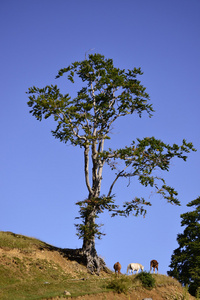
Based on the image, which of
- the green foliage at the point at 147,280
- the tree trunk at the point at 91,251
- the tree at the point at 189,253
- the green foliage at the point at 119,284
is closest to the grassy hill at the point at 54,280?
the green foliage at the point at 119,284

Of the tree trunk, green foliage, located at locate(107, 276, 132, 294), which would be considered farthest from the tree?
green foliage, located at locate(107, 276, 132, 294)

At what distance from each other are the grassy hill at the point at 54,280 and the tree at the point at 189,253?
8920 millimetres

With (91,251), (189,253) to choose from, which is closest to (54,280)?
(91,251)

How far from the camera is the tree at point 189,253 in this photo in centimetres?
3492

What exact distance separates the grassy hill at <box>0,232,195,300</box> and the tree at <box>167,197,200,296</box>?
29.3ft

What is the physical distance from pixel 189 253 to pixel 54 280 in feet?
55.8


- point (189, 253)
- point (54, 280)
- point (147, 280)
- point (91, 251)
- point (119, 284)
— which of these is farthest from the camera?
point (189, 253)

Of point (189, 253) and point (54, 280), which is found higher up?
point (189, 253)

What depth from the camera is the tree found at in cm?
3492

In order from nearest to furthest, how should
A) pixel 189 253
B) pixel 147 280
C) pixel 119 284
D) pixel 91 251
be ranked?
1. pixel 119 284
2. pixel 147 280
3. pixel 91 251
4. pixel 189 253

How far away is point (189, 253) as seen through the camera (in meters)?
36.8

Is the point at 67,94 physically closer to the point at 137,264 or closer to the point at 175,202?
the point at 175,202

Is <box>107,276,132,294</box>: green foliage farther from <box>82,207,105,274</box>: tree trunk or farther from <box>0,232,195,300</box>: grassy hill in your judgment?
<box>82,207,105,274</box>: tree trunk

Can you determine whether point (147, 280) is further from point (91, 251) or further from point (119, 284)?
point (91, 251)
